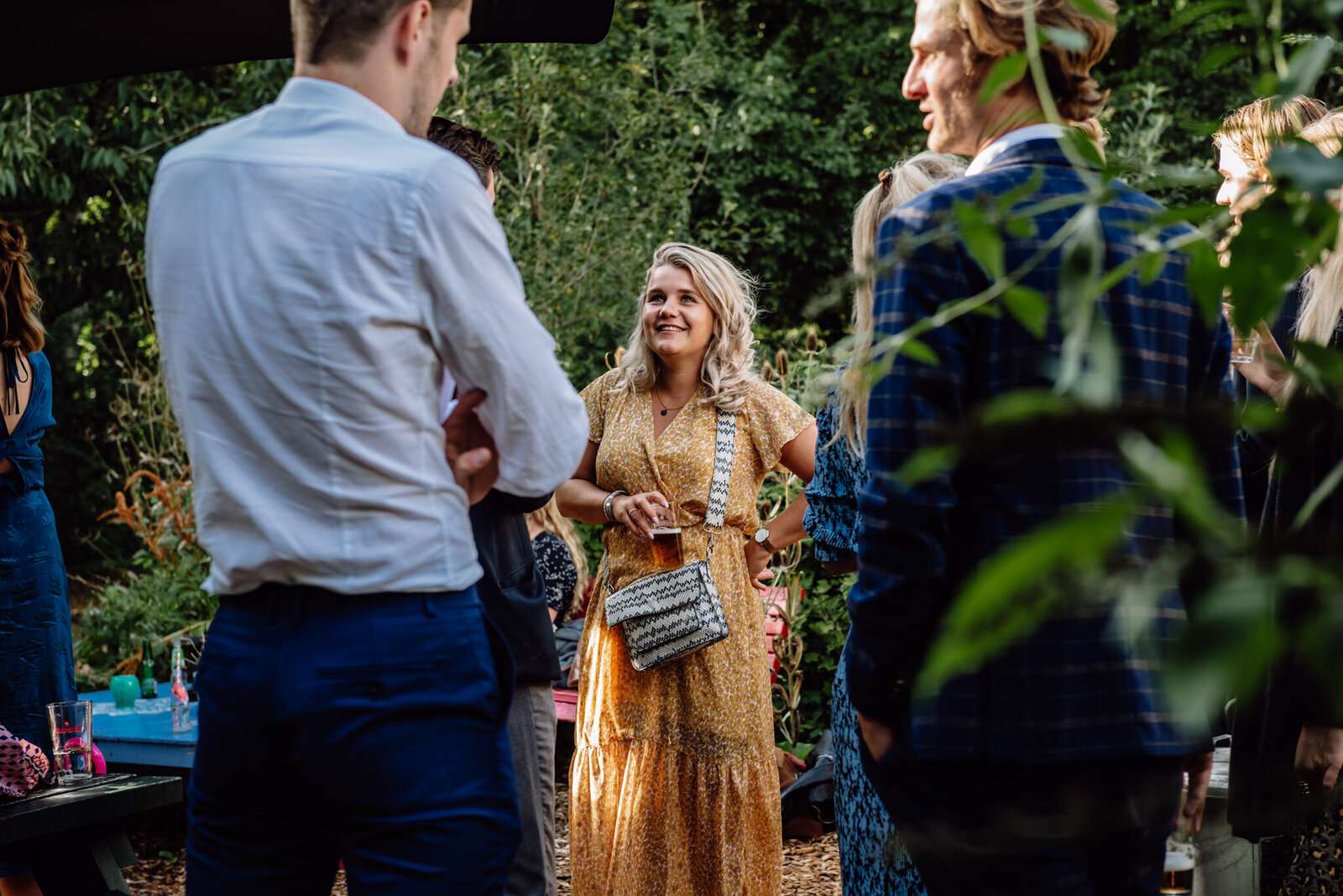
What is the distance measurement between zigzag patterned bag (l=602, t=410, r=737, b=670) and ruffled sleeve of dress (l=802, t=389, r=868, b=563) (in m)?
0.69

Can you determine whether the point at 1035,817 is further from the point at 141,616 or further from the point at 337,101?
the point at 141,616

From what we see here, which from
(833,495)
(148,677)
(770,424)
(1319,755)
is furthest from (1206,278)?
(148,677)

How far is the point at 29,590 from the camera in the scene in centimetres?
423

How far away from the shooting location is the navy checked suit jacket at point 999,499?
154 cm

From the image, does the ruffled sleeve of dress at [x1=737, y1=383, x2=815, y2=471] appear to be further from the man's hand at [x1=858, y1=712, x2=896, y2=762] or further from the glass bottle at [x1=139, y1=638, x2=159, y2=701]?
the glass bottle at [x1=139, y1=638, x2=159, y2=701]

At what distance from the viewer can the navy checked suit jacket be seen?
1.54 m

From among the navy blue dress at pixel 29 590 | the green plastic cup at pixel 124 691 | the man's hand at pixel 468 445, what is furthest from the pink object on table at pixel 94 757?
the man's hand at pixel 468 445

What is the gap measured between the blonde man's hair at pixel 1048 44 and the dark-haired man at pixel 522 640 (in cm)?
106

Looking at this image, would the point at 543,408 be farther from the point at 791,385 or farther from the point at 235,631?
the point at 791,385

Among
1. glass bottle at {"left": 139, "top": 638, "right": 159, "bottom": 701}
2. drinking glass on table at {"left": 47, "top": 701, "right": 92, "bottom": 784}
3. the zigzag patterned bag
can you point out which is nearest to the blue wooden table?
glass bottle at {"left": 139, "top": 638, "right": 159, "bottom": 701}

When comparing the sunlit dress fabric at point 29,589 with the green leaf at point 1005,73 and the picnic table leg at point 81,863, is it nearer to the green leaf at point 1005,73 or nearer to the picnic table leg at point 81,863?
the picnic table leg at point 81,863

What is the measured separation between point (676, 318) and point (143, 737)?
2.70m

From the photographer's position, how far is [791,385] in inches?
255

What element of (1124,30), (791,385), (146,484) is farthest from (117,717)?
(1124,30)
